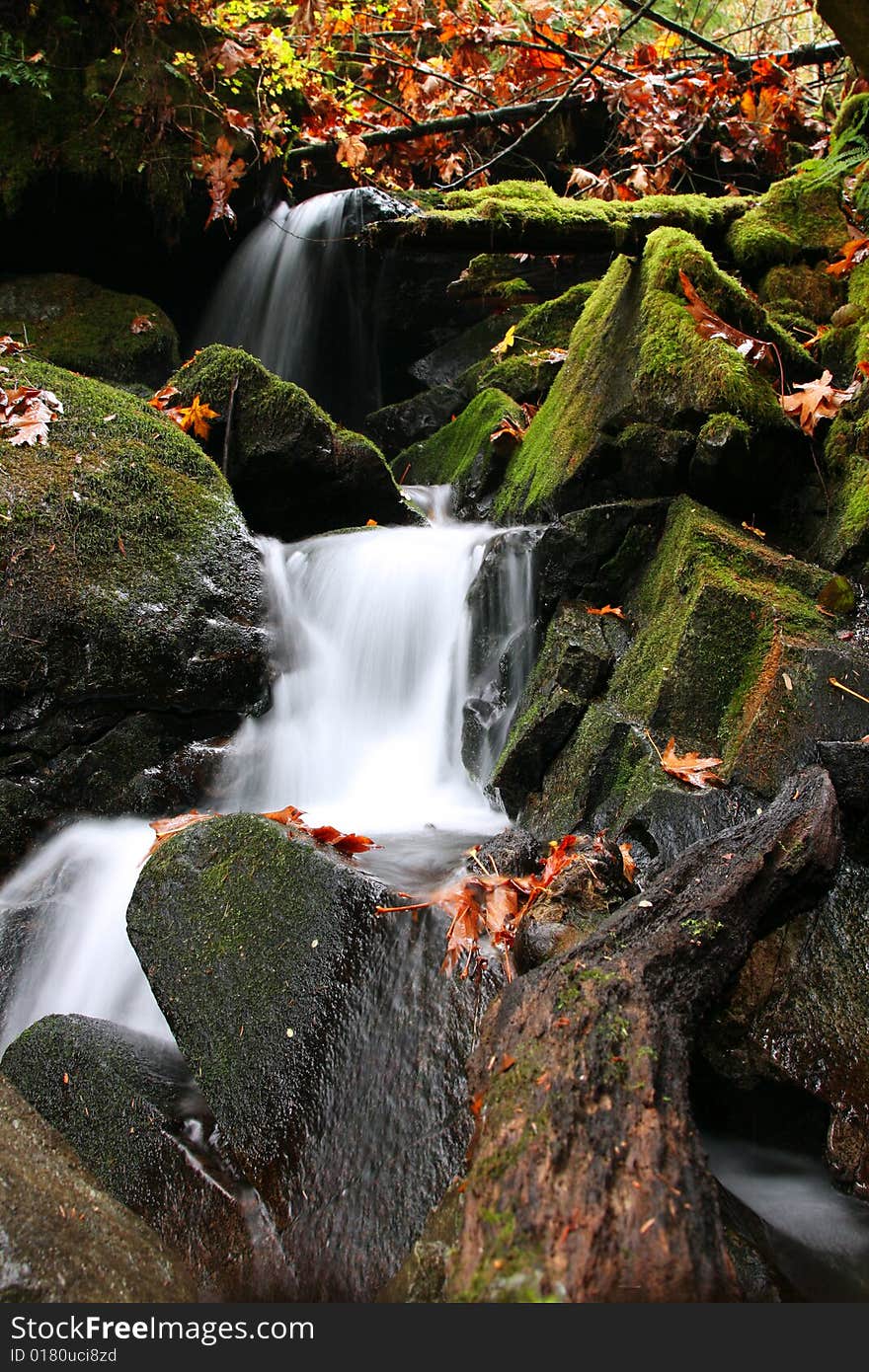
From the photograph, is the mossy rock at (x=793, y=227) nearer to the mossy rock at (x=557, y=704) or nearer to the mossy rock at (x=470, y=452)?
the mossy rock at (x=470, y=452)

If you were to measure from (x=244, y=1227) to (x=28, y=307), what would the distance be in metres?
8.38

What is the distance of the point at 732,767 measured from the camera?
9.74 ft

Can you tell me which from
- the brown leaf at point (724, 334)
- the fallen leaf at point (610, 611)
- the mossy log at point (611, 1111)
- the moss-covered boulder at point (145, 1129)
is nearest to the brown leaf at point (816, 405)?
the brown leaf at point (724, 334)

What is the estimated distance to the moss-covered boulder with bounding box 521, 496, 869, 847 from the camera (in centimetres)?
288

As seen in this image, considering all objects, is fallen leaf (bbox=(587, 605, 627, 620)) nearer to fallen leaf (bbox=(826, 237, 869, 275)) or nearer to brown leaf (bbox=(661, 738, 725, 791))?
brown leaf (bbox=(661, 738, 725, 791))

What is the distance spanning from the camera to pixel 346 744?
16.3 feet

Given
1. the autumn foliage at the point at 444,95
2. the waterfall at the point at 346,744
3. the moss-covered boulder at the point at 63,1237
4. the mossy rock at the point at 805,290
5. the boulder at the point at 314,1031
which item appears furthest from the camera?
the autumn foliage at the point at 444,95

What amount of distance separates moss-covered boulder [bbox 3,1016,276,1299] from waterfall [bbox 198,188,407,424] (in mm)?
7653

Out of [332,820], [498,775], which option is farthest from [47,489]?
[498,775]

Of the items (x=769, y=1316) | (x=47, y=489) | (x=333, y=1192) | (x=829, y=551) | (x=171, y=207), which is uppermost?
Answer: (x=171, y=207)

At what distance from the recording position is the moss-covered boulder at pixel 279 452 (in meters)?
5.93

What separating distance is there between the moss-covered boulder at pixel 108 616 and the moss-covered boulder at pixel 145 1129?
1.77 m

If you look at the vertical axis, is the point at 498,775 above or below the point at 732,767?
below

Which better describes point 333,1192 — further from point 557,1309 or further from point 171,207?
point 171,207
